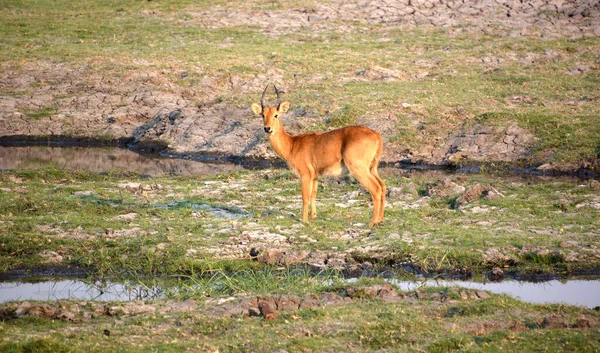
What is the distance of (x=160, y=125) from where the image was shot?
75.8 ft

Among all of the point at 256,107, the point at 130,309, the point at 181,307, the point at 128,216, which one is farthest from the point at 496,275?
the point at 128,216

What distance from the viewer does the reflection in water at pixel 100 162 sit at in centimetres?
1978

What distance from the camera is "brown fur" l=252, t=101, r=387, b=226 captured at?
14.2 m

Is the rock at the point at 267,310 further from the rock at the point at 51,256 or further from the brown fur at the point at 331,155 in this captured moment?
the brown fur at the point at 331,155

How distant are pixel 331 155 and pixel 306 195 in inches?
31.2

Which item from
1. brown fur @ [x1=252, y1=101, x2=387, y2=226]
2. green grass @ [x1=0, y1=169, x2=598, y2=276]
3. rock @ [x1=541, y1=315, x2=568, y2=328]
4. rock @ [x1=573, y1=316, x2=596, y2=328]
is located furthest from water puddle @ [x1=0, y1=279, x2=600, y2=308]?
brown fur @ [x1=252, y1=101, x2=387, y2=226]

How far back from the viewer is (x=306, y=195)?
47.3ft

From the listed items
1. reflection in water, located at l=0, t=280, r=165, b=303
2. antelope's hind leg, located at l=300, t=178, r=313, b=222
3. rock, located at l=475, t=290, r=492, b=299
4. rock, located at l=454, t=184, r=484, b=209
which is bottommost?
reflection in water, located at l=0, t=280, r=165, b=303

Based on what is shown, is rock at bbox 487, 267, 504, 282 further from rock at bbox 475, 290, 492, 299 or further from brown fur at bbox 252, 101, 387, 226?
Result: brown fur at bbox 252, 101, 387, 226

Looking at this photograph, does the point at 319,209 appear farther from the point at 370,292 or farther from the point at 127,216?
the point at 370,292

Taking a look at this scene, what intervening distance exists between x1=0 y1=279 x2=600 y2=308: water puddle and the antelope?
271 centimetres

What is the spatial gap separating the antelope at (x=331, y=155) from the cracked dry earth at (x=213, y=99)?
239 inches

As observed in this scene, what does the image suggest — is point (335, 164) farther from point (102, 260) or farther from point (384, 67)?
point (384, 67)

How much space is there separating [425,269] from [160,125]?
1240cm
